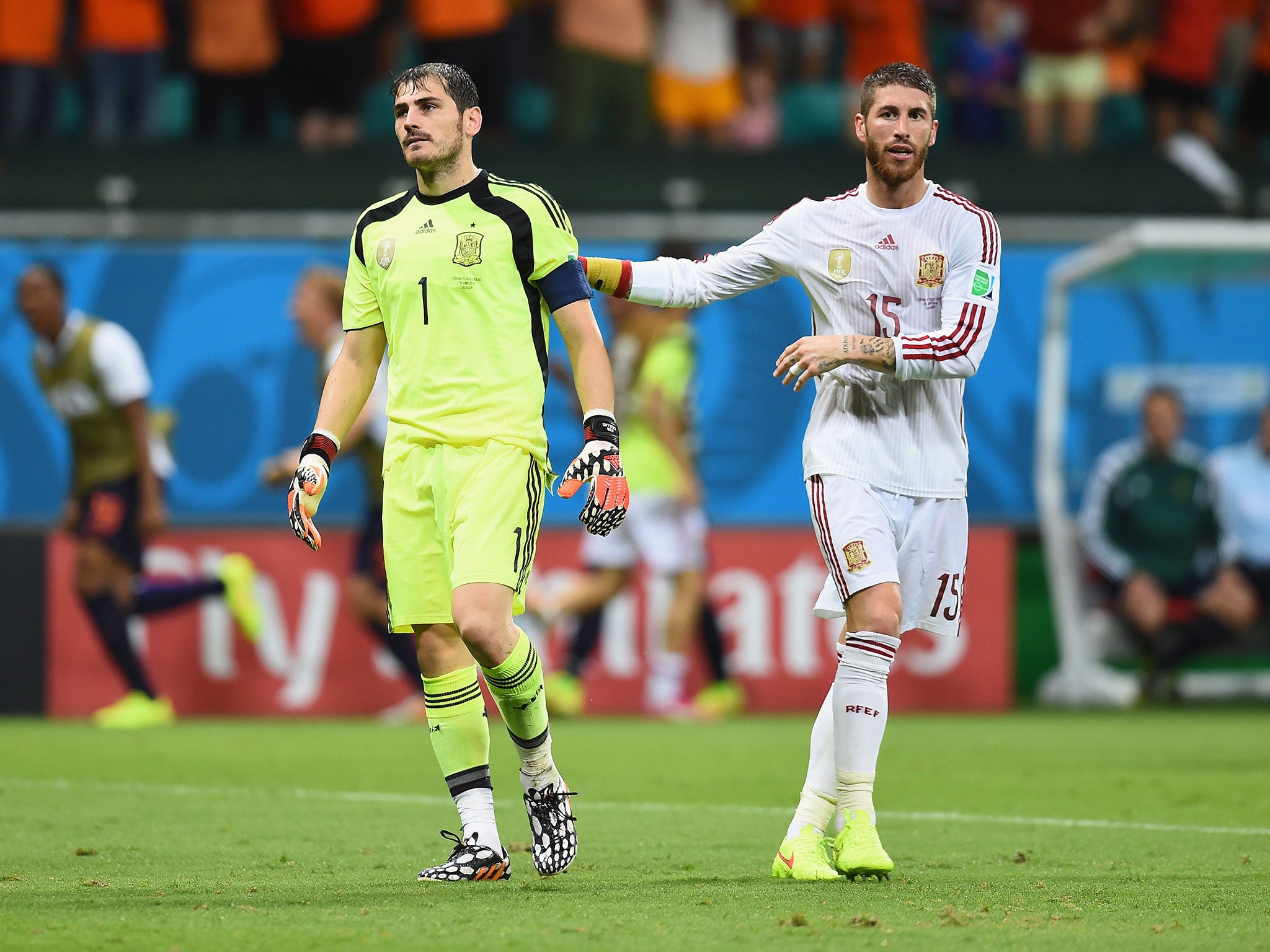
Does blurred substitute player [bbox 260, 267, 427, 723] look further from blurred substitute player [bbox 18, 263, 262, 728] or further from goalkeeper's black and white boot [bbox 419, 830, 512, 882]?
goalkeeper's black and white boot [bbox 419, 830, 512, 882]

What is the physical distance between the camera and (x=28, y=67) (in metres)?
14.9

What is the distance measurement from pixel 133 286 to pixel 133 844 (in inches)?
319

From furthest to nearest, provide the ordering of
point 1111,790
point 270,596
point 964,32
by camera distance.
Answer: point 964,32
point 270,596
point 1111,790

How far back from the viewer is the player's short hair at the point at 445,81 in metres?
5.64

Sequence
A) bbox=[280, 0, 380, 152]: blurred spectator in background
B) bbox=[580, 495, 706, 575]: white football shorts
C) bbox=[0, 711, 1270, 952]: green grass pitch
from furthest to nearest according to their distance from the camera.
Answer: bbox=[280, 0, 380, 152]: blurred spectator in background → bbox=[580, 495, 706, 575]: white football shorts → bbox=[0, 711, 1270, 952]: green grass pitch

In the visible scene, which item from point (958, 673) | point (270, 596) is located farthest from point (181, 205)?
point (958, 673)

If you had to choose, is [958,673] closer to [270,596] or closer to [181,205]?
[270,596]

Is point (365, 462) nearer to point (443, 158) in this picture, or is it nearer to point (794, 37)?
point (443, 158)

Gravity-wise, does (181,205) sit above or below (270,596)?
above

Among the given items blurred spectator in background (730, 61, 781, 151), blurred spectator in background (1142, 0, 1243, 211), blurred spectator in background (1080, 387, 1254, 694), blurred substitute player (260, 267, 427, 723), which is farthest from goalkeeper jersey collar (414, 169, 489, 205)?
blurred spectator in background (1142, 0, 1243, 211)

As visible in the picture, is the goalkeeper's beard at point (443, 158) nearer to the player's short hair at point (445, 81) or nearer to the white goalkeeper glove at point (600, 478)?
the player's short hair at point (445, 81)

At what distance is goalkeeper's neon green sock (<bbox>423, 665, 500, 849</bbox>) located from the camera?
562 cm

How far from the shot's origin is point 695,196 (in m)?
14.7

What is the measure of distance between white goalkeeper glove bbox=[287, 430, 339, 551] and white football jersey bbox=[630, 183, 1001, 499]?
1049mm
